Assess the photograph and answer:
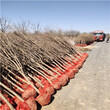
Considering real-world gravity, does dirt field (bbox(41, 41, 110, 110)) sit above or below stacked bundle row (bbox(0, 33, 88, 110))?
below

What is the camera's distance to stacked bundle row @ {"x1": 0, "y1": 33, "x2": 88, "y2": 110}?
7.59ft

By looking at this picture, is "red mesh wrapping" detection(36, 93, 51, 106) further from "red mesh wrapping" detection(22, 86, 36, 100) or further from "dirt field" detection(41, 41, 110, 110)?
"red mesh wrapping" detection(22, 86, 36, 100)

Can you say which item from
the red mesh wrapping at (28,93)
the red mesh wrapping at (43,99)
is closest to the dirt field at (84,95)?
the red mesh wrapping at (43,99)

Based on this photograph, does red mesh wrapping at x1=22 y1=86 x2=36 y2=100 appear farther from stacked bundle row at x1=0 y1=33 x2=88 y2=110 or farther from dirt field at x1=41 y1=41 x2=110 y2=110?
dirt field at x1=41 y1=41 x2=110 y2=110

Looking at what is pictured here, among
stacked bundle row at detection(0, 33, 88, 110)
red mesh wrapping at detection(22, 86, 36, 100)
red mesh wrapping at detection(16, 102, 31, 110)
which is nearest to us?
red mesh wrapping at detection(16, 102, 31, 110)

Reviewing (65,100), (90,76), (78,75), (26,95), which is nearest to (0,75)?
(26,95)

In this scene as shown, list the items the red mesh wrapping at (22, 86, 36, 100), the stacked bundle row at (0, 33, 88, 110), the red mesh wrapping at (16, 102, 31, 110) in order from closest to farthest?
the red mesh wrapping at (16, 102, 31, 110), the stacked bundle row at (0, 33, 88, 110), the red mesh wrapping at (22, 86, 36, 100)

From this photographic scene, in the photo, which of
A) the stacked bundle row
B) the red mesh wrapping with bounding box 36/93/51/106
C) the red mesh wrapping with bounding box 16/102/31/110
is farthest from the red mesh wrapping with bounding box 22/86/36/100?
the red mesh wrapping with bounding box 16/102/31/110

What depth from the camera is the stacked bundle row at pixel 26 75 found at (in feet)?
7.59

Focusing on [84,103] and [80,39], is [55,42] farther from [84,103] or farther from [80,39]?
[80,39]

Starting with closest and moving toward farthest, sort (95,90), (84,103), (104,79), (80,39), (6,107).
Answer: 1. (6,107)
2. (84,103)
3. (95,90)
4. (104,79)
5. (80,39)

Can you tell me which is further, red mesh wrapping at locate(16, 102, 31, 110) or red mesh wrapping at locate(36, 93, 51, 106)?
red mesh wrapping at locate(36, 93, 51, 106)

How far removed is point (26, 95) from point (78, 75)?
2.19 meters

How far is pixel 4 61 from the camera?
311 cm
